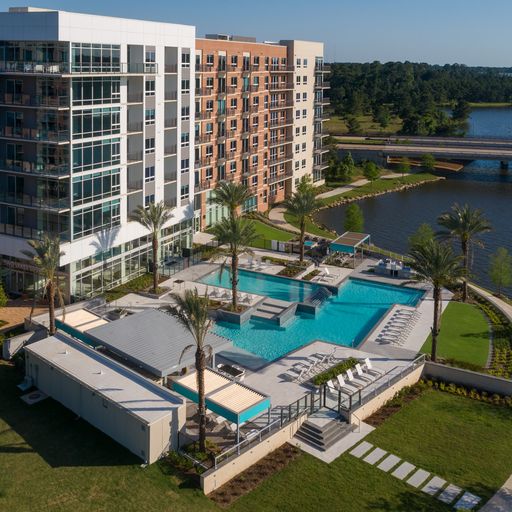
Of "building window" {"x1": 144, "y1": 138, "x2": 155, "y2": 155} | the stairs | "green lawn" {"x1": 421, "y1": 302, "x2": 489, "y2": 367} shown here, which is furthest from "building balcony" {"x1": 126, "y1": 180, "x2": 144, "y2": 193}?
the stairs

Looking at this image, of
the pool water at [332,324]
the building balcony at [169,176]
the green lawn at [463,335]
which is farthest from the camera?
the building balcony at [169,176]

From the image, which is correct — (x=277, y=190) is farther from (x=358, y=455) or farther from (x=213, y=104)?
(x=358, y=455)

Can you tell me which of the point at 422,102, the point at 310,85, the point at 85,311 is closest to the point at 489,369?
the point at 85,311

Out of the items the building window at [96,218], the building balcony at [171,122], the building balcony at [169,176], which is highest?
the building balcony at [171,122]

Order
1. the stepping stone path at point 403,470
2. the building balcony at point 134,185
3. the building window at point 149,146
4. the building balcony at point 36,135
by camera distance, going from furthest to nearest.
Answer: the building window at point 149,146
the building balcony at point 134,185
the building balcony at point 36,135
the stepping stone path at point 403,470

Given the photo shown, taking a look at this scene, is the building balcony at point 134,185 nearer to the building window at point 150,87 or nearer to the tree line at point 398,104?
the building window at point 150,87

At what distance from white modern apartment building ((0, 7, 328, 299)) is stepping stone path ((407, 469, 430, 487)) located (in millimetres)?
24928

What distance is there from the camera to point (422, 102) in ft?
534

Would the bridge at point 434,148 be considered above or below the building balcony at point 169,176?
above

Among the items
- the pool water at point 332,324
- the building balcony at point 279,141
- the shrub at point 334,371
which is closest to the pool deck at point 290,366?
the shrub at point 334,371

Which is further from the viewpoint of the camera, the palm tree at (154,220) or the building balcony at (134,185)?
the building balcony at (134,185)

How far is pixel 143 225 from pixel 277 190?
3159 cm

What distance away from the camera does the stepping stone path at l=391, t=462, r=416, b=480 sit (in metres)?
26.5

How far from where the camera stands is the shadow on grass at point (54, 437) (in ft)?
88.5
